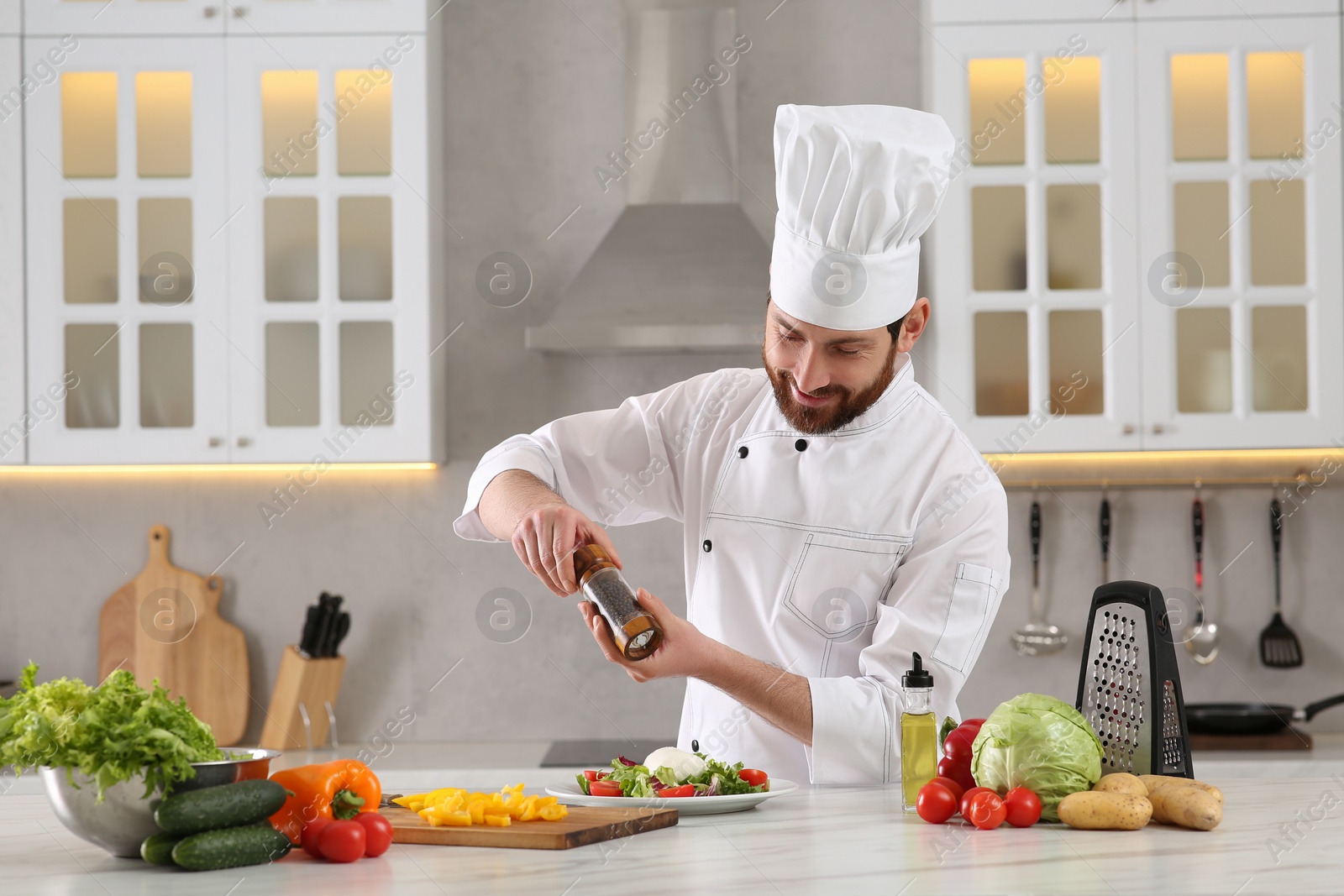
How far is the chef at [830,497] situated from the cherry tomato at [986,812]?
33 cm

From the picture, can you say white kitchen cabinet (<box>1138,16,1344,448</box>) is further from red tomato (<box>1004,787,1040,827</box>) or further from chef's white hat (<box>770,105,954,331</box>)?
red tomato (<box>1004,787,1040,827</box>)

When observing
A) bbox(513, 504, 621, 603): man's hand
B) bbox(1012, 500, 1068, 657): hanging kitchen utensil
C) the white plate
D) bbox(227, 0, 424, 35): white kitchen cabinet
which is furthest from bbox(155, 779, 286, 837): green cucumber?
bbox(1012, 500, 1068, 657): hanging kitchen utensil

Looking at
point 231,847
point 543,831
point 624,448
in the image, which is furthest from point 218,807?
point 624,448

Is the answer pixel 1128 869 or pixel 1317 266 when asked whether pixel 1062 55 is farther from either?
pixel 1128 869

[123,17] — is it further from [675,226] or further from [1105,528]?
[1105,528]

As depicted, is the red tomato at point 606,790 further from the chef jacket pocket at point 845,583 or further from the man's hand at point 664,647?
the chef jacket pocket at point 845,583

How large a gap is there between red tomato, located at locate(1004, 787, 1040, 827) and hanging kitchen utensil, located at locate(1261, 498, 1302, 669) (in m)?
2.28

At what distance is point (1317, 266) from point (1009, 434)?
2.72 feet

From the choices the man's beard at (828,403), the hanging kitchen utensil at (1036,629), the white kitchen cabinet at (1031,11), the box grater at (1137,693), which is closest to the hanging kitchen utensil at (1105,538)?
the hanging kitchen utensil at (1036,629)

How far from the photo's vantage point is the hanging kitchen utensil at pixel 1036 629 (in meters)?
3.18

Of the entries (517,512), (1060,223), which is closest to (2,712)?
(517,512)

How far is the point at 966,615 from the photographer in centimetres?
163

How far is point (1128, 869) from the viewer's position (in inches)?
39.7

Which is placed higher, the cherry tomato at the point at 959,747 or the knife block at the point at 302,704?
the cherry tomato at the point at 959,747
